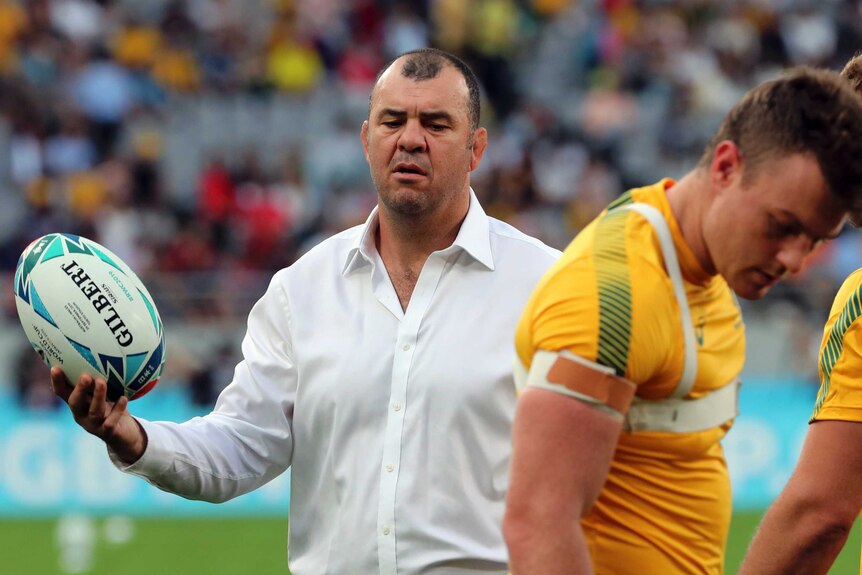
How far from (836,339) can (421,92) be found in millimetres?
1503

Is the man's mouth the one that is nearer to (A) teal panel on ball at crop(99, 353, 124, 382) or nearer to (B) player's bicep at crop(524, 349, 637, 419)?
(A) teal panel on ball at crop(99, 353, 124, 382)

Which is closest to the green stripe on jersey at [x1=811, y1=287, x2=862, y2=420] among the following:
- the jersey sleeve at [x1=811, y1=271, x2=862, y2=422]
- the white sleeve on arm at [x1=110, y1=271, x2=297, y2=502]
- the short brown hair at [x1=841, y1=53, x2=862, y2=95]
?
the jersey sleeve at [x1=811, y1=271, x2=862, y2=422]

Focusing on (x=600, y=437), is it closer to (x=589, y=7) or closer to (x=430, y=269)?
(x=430, y=269)

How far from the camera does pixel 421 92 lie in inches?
174

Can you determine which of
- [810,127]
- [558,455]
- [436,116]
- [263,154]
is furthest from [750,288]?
[263,154]

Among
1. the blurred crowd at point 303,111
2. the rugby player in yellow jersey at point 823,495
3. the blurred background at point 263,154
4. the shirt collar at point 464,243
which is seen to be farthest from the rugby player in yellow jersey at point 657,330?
the blurred crowd at point 303,111

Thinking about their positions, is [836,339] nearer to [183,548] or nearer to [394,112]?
[394,112]

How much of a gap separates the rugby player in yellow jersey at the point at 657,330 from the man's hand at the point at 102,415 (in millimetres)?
1460

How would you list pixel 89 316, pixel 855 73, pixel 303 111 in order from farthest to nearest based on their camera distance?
pixel 303 111, pixel 89 316, pixel 855 73

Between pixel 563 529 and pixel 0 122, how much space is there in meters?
15.4

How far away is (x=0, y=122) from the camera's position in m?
17.0

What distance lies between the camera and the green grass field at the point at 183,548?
10.6m

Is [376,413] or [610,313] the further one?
[376,413]

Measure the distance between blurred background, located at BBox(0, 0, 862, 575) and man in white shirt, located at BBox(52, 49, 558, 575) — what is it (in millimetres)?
6912
